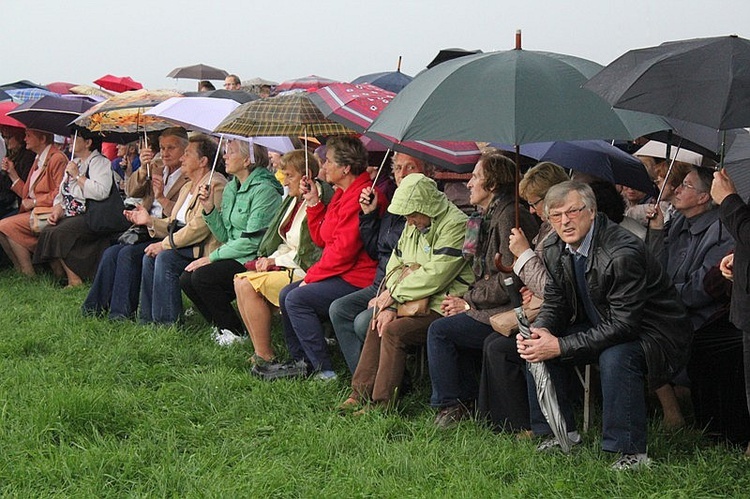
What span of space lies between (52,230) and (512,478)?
237 inches

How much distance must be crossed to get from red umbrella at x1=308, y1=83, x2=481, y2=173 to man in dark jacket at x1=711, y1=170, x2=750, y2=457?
6.49 ft

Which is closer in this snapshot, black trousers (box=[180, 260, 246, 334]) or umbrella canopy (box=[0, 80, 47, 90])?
black trousers (box=[180, 260, 246, 334])

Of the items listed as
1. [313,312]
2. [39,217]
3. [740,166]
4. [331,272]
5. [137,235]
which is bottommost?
[39,217]

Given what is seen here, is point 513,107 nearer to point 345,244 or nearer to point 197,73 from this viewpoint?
point 345,244

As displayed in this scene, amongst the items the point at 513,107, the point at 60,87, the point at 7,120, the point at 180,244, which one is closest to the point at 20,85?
the point at 60,87

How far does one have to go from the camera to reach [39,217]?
930 centimetres

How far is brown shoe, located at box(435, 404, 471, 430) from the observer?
16.5 ft

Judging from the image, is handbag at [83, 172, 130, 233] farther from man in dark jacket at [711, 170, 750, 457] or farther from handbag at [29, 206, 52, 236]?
man in dark jacket at [711, 170, 750, 457]

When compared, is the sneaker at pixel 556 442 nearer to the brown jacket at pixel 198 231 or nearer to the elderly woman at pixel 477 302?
the elderly woman at pixel 477 302

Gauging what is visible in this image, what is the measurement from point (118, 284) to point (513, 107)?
446 centimetres

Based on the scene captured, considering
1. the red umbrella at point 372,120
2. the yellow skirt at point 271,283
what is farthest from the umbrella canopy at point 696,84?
the yellow skirt at point 271,283

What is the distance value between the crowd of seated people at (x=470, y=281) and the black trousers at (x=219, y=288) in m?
0.01

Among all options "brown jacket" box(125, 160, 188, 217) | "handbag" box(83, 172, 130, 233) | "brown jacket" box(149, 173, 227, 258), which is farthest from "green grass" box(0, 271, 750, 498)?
"handbag" box(83, 172, 130, 233)

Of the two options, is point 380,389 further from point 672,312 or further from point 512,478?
point 672,312
